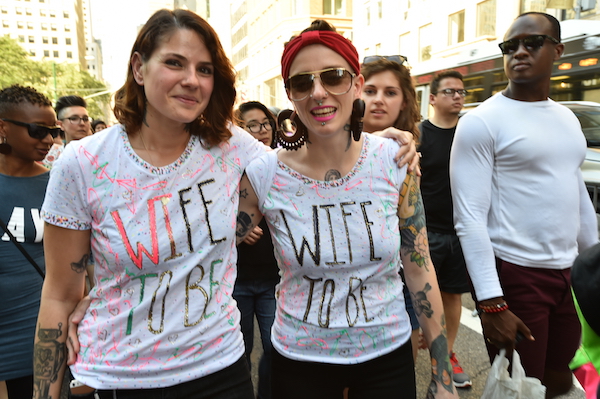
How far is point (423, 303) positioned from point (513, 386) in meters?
0.51

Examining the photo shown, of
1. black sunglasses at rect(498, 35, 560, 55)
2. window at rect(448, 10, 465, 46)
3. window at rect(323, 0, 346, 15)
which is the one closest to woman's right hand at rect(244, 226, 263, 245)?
black sunglasses at rect(498, 35, 560, 55)

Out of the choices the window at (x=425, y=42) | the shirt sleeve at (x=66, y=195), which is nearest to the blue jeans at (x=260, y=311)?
the shirt sleeve at (x=66, y=195)

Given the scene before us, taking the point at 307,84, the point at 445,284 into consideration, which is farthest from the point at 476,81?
the point at 307,84

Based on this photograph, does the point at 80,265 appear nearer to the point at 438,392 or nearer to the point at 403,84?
the point at 438,392

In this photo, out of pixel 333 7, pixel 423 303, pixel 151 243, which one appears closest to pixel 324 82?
pixel 151 243

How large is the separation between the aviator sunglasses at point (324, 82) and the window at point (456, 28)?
25026 mm

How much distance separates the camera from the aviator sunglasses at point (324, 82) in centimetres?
178

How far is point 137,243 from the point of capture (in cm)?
155

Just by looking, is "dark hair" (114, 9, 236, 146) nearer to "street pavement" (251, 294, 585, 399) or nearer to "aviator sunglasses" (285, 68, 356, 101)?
"aviator sunglasses" (285, 68, 356, 101)

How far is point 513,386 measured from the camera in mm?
1880

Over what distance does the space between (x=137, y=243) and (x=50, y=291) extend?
41cm

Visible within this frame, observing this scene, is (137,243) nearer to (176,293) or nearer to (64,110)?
(176,293)

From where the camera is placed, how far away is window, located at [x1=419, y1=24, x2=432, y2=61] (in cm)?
2630

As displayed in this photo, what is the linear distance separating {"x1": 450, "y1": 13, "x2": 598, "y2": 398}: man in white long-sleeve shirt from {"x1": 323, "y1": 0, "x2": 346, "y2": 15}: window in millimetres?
43858
